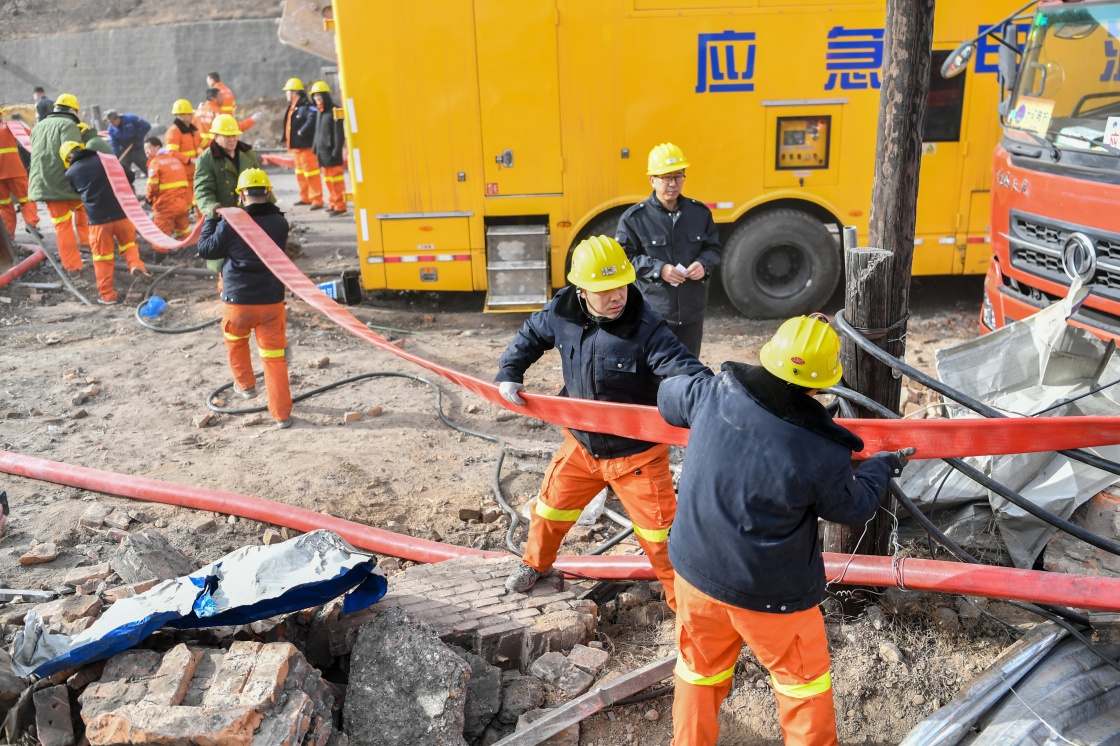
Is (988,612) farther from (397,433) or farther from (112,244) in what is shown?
(112,244)

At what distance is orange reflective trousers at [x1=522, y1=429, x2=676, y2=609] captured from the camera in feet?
12.6

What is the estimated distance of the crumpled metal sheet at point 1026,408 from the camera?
417 centimetres

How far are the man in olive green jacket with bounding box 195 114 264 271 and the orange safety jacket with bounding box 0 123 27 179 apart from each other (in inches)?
212

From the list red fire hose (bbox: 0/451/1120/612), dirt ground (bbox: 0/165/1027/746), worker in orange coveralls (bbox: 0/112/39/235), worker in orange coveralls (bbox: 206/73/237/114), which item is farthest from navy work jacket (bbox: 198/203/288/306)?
worker in orange coveralls (bbox: 206/73/237/114)

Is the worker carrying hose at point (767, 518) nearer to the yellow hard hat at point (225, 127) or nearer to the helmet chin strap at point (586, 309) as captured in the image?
the helmet chin strap at point (586, 309)

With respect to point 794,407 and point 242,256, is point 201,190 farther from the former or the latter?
point 794,407

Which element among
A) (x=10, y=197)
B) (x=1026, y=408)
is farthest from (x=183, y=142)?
(x=1026, y=408)

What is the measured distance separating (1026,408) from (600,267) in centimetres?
241

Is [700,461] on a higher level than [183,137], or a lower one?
lower

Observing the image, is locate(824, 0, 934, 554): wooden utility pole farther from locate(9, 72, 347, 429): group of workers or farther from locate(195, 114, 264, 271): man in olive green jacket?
locate(195, 114, 264, 271): man in olive green jacket

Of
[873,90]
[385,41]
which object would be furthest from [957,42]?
[385,41]

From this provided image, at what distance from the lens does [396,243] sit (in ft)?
28.2

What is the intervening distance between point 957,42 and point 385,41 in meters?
5.10

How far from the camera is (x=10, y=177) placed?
1159cm
